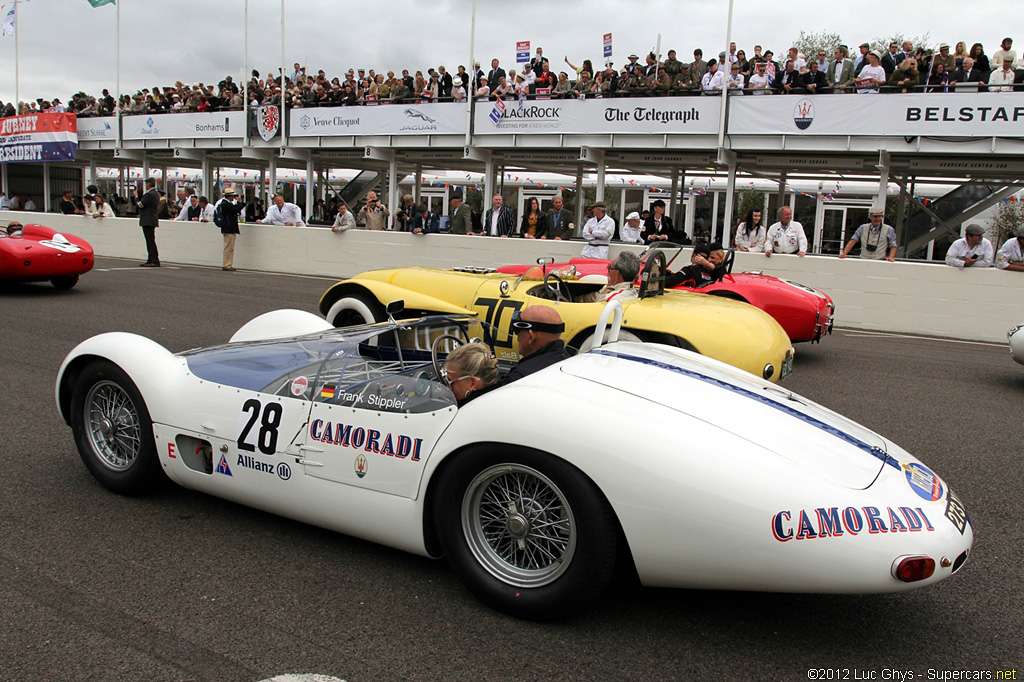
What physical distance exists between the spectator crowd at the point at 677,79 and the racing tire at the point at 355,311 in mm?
12109

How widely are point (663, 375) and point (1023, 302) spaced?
10.3m

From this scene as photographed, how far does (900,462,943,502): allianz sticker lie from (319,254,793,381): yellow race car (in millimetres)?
2373

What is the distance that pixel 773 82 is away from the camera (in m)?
16.7

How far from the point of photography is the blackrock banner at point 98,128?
2920cm

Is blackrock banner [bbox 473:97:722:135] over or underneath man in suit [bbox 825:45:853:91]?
underneath

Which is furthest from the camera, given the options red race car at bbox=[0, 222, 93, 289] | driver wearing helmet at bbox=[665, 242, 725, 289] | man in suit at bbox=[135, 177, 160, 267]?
man in suit at bbox=[135, 177, 160, 267]

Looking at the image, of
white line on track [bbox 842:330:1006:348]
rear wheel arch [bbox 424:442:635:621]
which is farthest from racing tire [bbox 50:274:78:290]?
white line on track [bbox 842:330:1006:348]

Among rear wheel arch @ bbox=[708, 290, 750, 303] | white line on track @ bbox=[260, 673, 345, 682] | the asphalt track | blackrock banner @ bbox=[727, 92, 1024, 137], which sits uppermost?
blackrock banner @ bbox=[727, 92, 1024, 137]

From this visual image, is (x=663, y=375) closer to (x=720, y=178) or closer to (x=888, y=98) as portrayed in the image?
(x=888, y=98)

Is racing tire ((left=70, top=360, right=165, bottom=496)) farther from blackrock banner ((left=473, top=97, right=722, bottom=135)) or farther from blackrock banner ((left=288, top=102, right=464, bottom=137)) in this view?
blackrock banner ((left=288, top=102, right=464, bottom=137))

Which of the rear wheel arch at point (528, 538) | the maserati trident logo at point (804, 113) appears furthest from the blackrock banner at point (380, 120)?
the rear wheel arch at point (528, 538)

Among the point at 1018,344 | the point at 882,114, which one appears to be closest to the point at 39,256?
the point at 1018,344

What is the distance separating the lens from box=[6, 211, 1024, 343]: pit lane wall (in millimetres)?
11375

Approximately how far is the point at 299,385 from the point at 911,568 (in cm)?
246
